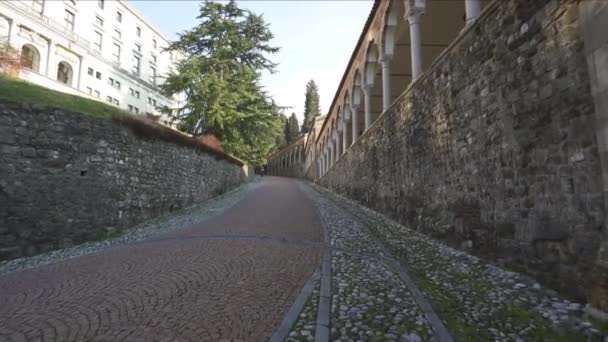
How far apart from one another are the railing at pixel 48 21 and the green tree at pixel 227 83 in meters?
14.1

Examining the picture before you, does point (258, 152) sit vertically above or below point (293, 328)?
above

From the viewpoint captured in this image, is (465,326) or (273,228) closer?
(465,326)

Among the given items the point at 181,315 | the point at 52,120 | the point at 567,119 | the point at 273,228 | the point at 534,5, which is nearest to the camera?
the point at 181,315

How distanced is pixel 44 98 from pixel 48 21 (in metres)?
28.5

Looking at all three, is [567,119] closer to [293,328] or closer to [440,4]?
[293,328]

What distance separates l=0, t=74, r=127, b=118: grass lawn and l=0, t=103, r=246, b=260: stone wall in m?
0.16

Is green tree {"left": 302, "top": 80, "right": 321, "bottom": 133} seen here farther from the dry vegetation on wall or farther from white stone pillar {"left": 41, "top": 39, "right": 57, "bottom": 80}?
the dry vegetation on wall

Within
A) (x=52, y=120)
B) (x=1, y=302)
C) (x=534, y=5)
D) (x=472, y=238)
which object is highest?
(x=534, y=5)

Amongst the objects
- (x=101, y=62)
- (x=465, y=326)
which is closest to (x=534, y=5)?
(x=465, y=326)

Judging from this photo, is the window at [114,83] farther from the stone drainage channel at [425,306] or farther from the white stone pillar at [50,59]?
the stone drainage channel at [425,306]

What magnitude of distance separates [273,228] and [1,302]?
5.18 metres

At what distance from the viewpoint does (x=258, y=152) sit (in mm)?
23594

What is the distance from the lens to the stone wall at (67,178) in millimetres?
6387

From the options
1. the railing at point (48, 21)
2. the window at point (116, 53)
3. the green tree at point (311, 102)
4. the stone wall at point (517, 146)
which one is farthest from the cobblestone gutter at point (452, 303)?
the green tree at point (311, 102)
